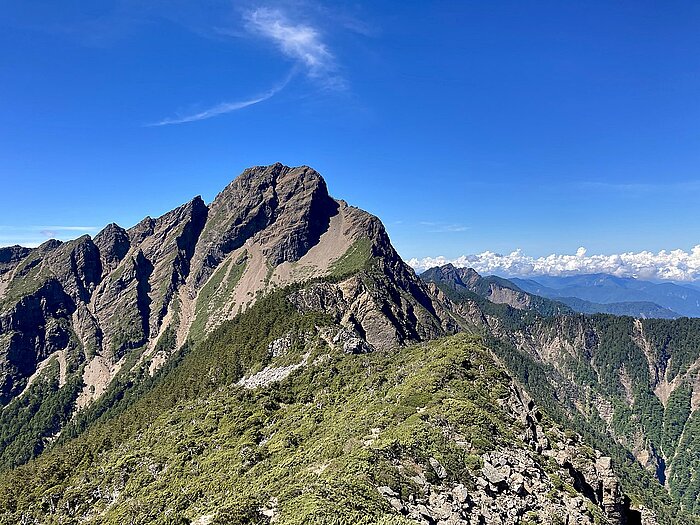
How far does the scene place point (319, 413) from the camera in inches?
3130

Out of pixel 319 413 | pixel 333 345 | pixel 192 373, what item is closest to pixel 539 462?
pixel 319 413

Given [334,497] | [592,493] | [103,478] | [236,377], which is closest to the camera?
[334,497]

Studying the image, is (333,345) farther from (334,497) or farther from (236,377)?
(334,497)

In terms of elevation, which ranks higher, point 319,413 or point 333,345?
point 333,345

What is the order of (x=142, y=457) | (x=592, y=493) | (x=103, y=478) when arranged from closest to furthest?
(x=592, y=493) < (x=103, y=478) < (x=142, y=457)

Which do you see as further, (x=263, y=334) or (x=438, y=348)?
(x=263, y=334)

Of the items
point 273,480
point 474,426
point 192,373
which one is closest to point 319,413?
point 273,480

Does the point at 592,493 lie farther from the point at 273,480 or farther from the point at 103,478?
the point at 103,478

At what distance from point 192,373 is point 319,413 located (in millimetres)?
104678

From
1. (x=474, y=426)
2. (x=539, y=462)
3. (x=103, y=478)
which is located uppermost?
(x=474, y=426)

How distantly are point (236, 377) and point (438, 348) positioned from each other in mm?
73803

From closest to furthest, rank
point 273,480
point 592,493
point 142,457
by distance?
1. point 273,480
2. point 592,493
3. point 142,457

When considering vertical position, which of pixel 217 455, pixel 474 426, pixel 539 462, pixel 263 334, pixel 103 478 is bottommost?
pixel 103 478

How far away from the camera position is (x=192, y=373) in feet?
542
